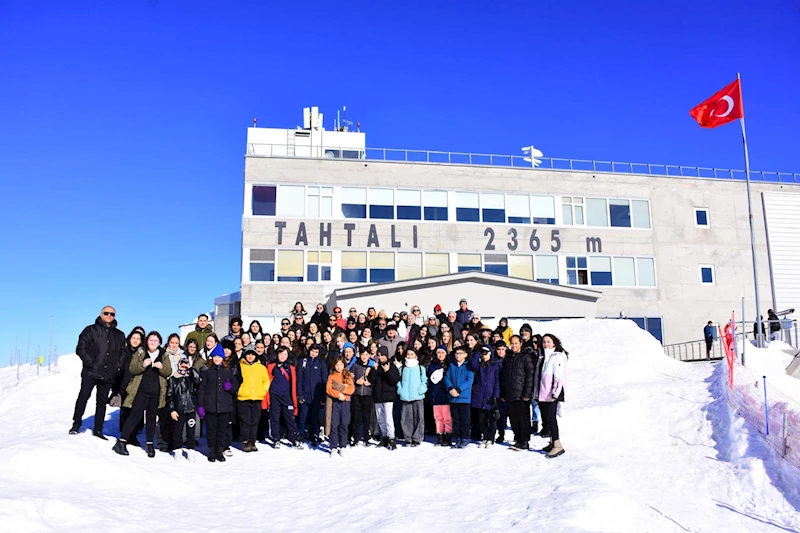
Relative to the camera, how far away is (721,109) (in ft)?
65.8

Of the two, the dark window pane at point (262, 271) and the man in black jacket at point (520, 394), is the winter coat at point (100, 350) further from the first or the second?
the dark window pane at point (262, 271)

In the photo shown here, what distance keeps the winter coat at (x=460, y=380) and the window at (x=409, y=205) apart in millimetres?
15916

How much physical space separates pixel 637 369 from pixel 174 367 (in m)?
10.9

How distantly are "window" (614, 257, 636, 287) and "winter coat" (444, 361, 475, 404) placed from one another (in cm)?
1866

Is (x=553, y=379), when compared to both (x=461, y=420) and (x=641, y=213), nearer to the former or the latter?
(x=461, y=420)

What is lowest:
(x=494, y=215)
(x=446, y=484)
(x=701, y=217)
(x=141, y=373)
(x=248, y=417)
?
(x=446, y=484)

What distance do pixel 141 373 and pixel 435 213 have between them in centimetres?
1827

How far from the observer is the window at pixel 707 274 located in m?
28.8

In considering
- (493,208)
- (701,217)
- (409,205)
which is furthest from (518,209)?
(701,217)

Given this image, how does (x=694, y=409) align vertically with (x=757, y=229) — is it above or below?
below

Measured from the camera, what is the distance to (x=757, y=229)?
30172 millimetres

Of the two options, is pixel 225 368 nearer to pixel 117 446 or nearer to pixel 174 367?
pixel 174 367

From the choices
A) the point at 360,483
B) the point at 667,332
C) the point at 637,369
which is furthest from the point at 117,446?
the point at 667,332

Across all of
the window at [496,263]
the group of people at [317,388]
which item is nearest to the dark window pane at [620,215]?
the window at [496,263]
